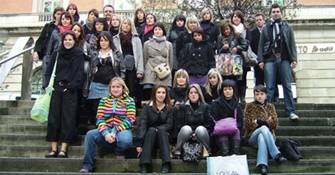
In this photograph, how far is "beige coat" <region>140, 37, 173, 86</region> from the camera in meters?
9.09

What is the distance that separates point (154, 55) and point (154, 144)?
236 centimetres

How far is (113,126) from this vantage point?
757cm

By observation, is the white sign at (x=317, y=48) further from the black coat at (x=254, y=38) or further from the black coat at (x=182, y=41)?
the black coat at (x=182, y=41)

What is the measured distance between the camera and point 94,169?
7.46m

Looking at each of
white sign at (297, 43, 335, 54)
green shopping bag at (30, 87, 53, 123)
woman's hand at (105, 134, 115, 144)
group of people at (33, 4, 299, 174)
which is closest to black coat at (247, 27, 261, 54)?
group of people at (33, 4, 299, 174)

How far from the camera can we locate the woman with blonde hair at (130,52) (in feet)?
29.6

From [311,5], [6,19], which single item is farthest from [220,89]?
[6,19]

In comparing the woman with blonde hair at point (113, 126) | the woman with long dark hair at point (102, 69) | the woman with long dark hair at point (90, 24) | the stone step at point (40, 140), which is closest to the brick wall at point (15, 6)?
the woman with long dark hair at point (90, 24)

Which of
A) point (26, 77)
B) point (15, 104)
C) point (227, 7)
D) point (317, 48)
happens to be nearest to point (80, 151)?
point (15, 104)

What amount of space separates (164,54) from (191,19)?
2.80 ft

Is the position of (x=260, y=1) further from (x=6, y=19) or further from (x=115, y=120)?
(x=6, y=19)

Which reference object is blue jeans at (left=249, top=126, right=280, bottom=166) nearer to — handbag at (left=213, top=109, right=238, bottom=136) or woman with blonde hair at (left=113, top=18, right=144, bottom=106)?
handbag at (left=213, top=109, right=238, bottom=136)

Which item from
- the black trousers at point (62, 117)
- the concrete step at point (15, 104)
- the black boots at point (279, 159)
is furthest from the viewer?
the concrete step at point (15, 104)

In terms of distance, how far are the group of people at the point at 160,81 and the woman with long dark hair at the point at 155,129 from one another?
1cm
